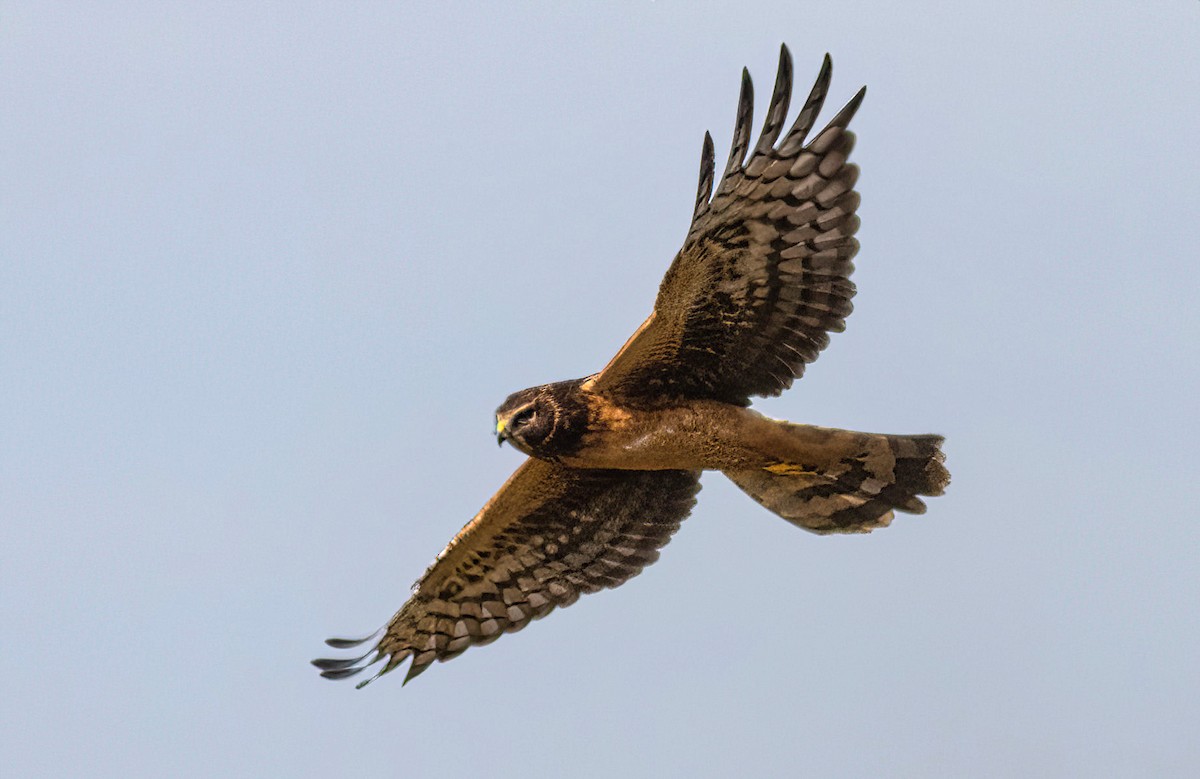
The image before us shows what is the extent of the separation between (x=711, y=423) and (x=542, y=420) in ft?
3.40

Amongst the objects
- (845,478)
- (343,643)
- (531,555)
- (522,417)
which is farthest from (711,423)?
(343,643)

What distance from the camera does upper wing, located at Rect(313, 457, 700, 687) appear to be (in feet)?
31.5

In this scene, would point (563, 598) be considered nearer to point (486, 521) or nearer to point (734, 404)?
point (486, 521)

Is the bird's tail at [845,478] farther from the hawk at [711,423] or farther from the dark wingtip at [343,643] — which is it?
the dark wingtip at [343,643]

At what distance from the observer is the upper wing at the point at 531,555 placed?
961 centimetres

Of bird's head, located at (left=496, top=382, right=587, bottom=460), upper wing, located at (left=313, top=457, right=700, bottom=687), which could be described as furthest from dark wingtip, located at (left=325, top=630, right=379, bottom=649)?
bird's head, located at (left=496, top=382, right=587, bottom=460)

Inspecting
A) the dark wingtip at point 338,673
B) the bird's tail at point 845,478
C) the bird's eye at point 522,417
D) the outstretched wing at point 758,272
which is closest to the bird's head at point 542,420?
the bird's eye at point 522,417

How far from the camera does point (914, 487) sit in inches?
348

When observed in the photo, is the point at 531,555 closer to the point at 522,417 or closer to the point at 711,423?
the point at 522,417

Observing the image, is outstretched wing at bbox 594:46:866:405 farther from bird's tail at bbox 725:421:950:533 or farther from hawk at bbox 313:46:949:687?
bird's tail at bbox 725:421:950:533

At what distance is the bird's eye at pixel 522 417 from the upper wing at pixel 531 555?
2.86ft

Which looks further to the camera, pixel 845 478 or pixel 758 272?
pixel 845 478

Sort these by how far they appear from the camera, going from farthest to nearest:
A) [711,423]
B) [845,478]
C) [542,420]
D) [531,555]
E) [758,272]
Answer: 1. [531,555]
2. [845,478]
3. [711,423]
4. [542,420]
5. [758,272]

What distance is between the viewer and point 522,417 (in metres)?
8.44
